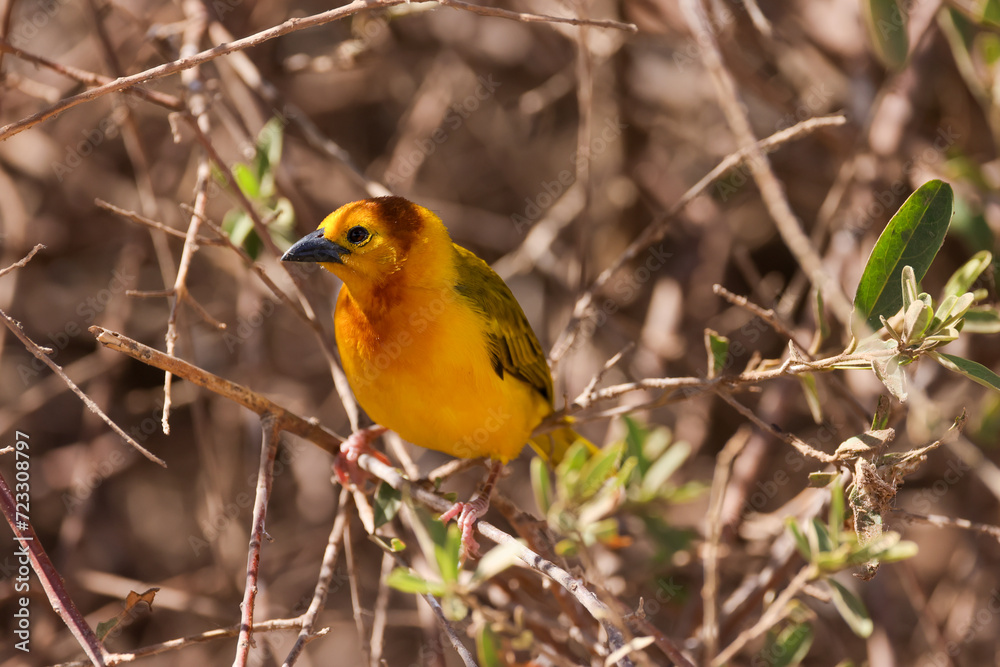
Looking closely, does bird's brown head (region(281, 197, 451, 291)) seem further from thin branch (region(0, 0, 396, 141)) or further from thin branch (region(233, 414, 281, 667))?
thin branch (region(0, 0, 396, 141))

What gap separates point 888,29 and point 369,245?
225 cm

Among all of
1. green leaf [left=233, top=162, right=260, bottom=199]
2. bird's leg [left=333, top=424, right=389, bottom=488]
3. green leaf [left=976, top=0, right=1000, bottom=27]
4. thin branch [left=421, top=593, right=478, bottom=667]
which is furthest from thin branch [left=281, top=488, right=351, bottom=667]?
green leaf [left=976, top=0, right=1000, bottom=27]

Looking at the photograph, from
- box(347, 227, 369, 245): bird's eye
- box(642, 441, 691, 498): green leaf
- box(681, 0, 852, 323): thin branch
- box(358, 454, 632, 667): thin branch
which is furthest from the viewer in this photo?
box(642, 441, 691, 498): green leaf

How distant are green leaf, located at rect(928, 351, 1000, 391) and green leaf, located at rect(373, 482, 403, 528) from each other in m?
1.62

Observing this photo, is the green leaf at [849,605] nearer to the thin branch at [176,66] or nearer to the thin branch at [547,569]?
the thin branch at [547,569]

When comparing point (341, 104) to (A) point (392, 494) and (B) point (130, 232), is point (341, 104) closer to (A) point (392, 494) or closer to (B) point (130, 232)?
(B) point (130, 232)

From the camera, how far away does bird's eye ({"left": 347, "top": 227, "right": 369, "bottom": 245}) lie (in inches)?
123

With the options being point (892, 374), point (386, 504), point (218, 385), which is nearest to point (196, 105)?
point (218, 385)

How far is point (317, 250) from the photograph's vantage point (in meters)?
3.05

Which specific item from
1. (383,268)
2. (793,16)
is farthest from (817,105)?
(383,268)

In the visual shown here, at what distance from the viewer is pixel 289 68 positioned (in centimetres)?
390

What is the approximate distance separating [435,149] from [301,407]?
2090 millimetres

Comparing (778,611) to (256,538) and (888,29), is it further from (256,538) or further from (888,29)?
(888,29)

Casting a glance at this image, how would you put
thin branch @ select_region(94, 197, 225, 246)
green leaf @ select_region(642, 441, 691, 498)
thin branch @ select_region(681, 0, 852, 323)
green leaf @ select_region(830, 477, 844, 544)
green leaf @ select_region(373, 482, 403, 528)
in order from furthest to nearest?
1. green leaf @ select_region(642, 441, 691, 498)
2. thin branch @ select_region(681, 0, 852, 323)
3. green leaf @ select_region(373, 482, 403, 528)
4. thin branch @ select_region(94, 197, 225, 246)
5. green leaf @ select_region(830, 477, 844, 544)
